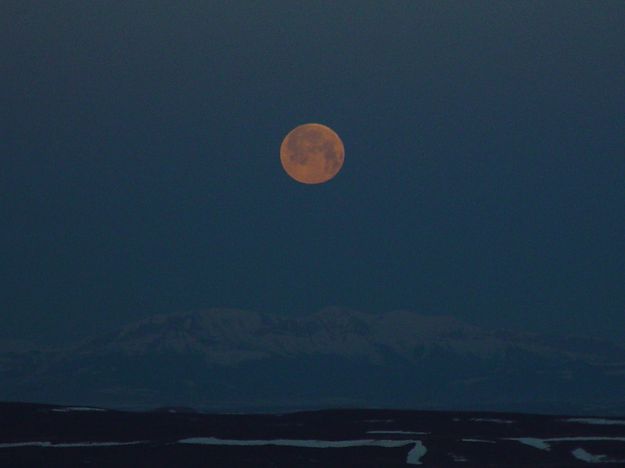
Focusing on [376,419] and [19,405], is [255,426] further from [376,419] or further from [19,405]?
[19,405]

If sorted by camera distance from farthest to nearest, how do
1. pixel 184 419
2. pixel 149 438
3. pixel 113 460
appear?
1. pixel 184 419
2. pixel 149 438
3. pixel 113 460

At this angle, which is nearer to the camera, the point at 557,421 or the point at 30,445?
the point at 30,445

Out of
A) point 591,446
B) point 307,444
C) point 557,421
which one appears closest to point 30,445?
point 307,444

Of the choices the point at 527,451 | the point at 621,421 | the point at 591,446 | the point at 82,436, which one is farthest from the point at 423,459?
the point at 621,421

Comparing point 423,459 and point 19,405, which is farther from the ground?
point 19,405

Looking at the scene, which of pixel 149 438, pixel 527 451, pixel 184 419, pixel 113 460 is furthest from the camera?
pixel 184 419

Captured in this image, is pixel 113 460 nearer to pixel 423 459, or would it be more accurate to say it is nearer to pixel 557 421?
pixel 423 459
